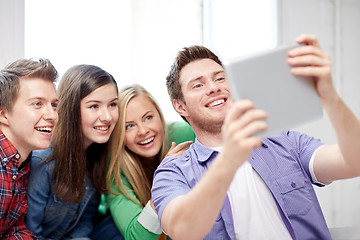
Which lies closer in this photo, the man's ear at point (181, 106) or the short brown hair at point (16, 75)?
the short brown hair at point (16, 75)

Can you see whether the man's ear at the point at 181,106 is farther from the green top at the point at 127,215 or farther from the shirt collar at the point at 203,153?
the green top at the point at 127,215

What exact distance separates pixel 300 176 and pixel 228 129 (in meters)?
0.70

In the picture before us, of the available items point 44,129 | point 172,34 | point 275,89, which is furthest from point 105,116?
point 172,34

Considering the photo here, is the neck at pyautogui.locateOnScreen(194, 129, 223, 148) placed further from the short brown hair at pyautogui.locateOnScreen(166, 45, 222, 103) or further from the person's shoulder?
the short brown hair at pyautogui.locateOnScreen(166, 45, 222, 103)

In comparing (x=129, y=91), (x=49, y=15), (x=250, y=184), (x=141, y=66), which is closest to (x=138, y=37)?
(x=141, y=66)

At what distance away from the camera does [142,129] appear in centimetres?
192

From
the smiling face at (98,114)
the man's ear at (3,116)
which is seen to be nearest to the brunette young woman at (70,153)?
the smiling face at (98,114)

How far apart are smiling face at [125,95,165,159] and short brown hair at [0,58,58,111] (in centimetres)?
44

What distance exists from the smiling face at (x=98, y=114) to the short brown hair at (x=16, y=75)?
20cm

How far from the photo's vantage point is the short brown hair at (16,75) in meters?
1.56

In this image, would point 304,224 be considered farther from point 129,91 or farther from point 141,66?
point 141,66

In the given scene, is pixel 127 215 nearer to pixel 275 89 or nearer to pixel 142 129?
pixel 142 129

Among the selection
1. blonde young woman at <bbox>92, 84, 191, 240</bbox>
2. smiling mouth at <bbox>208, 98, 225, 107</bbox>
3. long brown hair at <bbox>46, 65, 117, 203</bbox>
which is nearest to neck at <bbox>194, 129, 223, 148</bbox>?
smiling mouth at <bbox>208, 98, 225, 107</bbox>

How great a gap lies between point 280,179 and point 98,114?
2.91 ft
